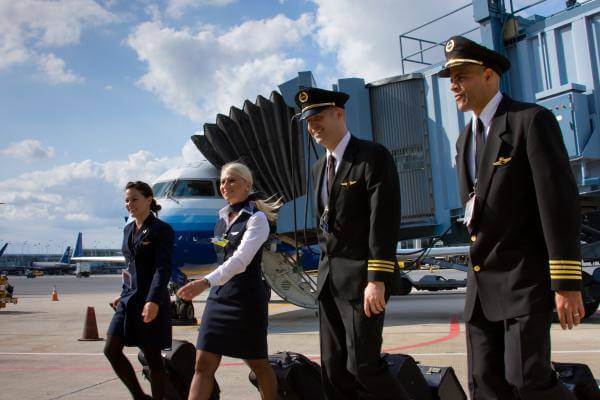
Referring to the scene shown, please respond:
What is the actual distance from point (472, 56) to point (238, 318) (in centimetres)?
212

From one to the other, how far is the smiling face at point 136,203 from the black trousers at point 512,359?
110 inches

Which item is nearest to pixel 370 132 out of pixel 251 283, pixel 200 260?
pixel 200 260

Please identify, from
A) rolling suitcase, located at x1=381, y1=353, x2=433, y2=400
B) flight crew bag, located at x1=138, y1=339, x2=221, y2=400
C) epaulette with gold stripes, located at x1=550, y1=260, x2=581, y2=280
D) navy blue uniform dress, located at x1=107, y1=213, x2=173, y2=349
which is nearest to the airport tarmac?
flight crew bag, located at x1=138, y1=339, x2=221, y2=400

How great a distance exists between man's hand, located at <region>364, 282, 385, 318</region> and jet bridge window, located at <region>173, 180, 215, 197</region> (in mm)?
10570

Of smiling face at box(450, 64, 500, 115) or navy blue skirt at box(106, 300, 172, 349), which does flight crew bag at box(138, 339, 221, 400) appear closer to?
navy blue skirt at box(106, 300, 172, 349)

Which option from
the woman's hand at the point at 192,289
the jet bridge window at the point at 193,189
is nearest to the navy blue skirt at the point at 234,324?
the woman's hand at the point at 192,289

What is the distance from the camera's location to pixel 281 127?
36.7ft

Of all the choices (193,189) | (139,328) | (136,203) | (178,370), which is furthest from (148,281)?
(193,189)

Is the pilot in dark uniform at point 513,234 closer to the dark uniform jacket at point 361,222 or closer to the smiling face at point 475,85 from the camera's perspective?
the smiling face at point 475,85

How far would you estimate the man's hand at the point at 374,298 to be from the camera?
297 centimetres

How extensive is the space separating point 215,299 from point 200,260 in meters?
8.94

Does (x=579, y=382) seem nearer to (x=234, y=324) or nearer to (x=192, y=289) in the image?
(x=234, y=324)

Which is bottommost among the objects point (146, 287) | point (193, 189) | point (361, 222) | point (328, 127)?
point (146, 287)

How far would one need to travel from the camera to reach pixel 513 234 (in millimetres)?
2611
